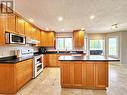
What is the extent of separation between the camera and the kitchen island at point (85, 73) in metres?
3.62

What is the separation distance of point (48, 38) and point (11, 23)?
162 inches

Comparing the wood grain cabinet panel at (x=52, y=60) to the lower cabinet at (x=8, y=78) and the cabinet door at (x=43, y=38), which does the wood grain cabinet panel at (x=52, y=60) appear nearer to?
the cabinet door at (x=43, y=38)

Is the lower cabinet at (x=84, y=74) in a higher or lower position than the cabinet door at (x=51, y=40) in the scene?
lower

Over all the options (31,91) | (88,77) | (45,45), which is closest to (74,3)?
(88,77)

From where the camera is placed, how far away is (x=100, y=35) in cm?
921

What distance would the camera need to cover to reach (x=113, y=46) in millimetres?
8914

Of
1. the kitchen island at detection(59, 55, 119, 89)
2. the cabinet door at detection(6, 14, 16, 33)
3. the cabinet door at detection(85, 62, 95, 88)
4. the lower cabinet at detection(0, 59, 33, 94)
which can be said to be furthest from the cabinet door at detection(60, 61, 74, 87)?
the cabinet door at detection(6, 14, 16, 33)

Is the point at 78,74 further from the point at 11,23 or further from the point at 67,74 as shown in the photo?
the point at 11,23

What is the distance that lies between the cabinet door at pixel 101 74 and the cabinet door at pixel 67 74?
78cm

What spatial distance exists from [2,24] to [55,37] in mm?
5093

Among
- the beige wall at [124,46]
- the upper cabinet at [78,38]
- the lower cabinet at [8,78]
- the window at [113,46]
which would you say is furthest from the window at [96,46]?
the lower cabinet at [8,78]

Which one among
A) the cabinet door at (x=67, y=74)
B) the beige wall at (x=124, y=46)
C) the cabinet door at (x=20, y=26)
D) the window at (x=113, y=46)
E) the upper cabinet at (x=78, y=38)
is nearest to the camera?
the cabinet door at (x=67, y=74)

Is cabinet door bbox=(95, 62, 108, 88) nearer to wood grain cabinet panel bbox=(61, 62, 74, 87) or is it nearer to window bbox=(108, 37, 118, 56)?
wood grain cabinet panel bbox=(61, 62, 74, 87)

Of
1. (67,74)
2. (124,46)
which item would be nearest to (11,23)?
(67,74)
